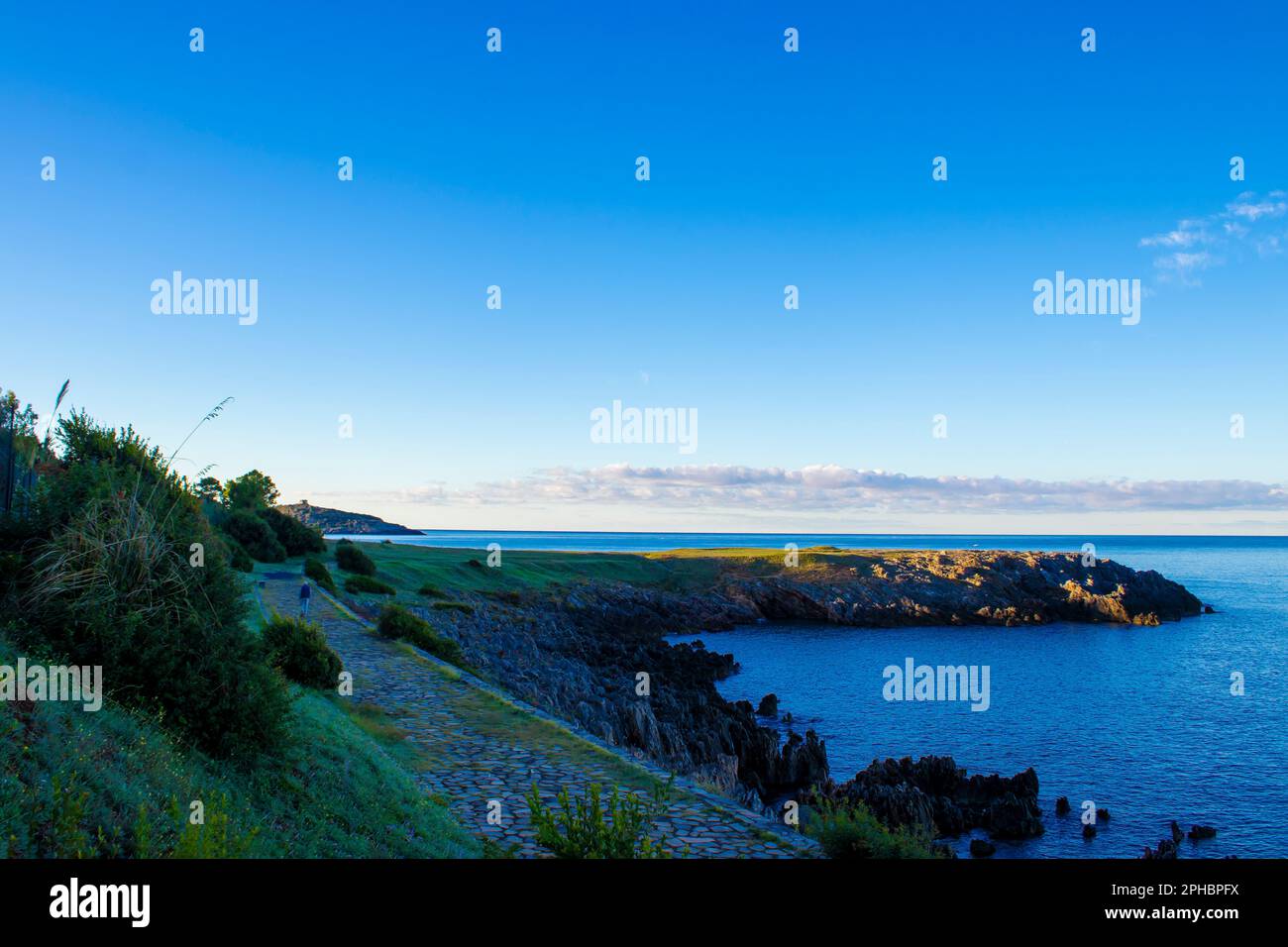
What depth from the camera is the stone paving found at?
32.4 feet

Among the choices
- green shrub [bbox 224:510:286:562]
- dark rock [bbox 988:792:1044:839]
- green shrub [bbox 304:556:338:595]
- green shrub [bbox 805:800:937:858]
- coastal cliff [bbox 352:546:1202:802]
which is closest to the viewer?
green shrub [bbox 805:800:937:858]

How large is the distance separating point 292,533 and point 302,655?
134 feet

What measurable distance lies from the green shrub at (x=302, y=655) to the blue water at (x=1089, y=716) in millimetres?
18208

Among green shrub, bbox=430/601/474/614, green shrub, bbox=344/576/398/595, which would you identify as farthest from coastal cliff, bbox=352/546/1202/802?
green shrub, bbox=344/576/398/595

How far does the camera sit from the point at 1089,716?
3734 cm

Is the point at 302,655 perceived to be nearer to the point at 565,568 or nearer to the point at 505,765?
the point at 505,765

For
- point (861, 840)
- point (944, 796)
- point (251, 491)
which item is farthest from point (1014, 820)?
point (251, 491)

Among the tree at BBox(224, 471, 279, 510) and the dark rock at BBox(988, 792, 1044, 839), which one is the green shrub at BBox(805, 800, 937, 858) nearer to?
the dark rock at BBox(988, 792, 1044, 839)

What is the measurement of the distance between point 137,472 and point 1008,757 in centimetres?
3141

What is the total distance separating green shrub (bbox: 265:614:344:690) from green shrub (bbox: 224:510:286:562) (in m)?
35.2

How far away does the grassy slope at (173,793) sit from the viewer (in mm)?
5867

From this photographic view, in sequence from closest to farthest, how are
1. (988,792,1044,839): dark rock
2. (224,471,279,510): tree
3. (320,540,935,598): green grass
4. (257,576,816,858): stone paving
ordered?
(257,576,816,858): stone paving → (988,792,1044,839): dark rock → (320,540,935,598): green grass → (224,471,279,510): tree
